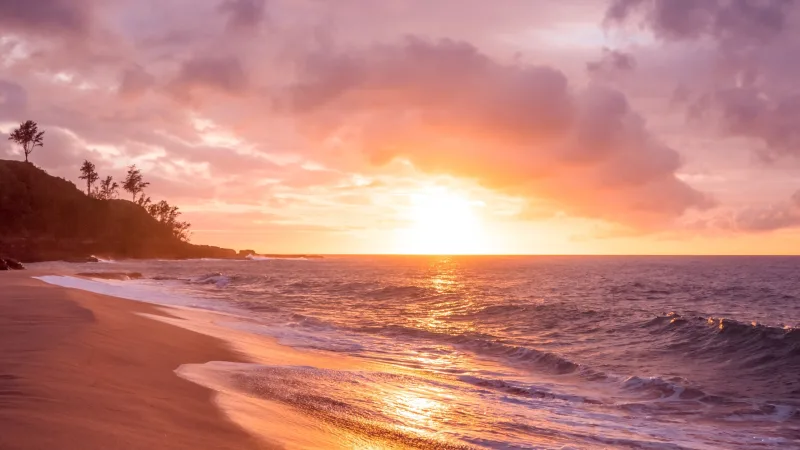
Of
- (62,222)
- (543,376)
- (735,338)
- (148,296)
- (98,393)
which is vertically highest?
(62,222)

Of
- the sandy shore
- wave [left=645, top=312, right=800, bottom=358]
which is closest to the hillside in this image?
the sandy shore

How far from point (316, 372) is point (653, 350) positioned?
15022 mm

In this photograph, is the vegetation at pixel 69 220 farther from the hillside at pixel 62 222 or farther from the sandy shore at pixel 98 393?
the sandy shore at pixel 98 393

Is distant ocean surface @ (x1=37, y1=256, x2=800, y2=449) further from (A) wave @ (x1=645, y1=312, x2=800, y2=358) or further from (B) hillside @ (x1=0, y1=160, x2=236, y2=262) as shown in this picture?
(B) hillside @ (x1=0, y1=160, x2=236, y2=262)

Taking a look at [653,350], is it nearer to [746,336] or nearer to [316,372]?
[746,336]

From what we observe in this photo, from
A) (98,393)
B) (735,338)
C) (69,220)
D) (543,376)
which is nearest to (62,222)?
(69,220)

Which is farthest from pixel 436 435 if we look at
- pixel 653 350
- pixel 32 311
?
pixel 653 350

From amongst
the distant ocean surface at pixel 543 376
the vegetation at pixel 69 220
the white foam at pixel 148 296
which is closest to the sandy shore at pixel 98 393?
the distant ocean surface at pixel 543 376

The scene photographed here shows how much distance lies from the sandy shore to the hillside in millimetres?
110007

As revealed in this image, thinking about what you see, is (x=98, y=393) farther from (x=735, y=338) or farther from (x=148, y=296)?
(x=148, y=296)

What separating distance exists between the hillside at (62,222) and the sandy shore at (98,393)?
4331 inches

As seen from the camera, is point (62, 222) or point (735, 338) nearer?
point (735, 338)

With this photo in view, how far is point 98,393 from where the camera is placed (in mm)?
7586

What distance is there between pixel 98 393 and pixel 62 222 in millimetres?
156139
